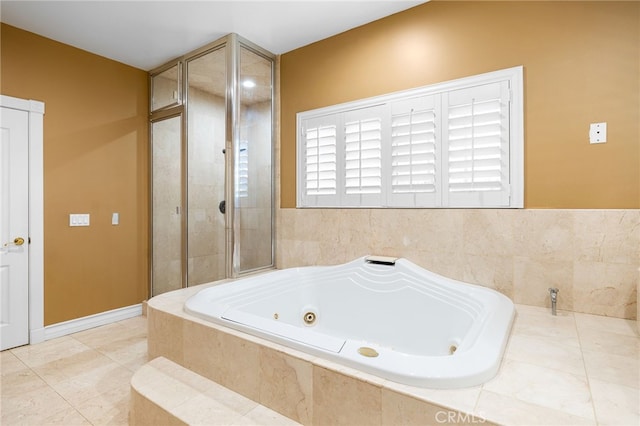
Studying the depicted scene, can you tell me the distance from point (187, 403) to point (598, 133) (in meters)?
2.39

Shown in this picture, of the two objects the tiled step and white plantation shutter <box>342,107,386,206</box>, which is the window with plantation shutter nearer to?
white plantation shutter <box>342,107,386,206</box>

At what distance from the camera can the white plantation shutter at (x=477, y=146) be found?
1927 mm

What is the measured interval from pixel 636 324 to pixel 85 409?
2.92m

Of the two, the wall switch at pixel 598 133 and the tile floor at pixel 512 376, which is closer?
the tile floor at pixel 512 376

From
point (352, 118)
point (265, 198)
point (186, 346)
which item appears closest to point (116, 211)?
point (265, 198)

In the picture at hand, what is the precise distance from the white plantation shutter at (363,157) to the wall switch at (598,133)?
122 centimetres

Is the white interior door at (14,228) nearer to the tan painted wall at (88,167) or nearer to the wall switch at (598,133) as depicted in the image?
the tan painted wall at (88,167)

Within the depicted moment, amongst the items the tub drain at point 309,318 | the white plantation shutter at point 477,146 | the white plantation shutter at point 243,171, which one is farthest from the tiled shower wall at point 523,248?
the white plantation shutter at point 243,171

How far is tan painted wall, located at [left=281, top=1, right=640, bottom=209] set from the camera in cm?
165

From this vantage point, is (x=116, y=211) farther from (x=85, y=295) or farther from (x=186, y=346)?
(x=186, y=346)

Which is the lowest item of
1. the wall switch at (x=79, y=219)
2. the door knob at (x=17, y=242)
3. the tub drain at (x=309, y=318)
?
the tub drain at (x=309, y=318)

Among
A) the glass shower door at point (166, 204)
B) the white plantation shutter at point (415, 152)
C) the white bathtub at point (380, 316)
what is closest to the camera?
the white bathtub at point (380, 316)

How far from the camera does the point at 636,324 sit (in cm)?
157

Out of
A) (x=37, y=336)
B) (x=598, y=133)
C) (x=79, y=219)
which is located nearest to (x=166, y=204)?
(x=79, y=219)
